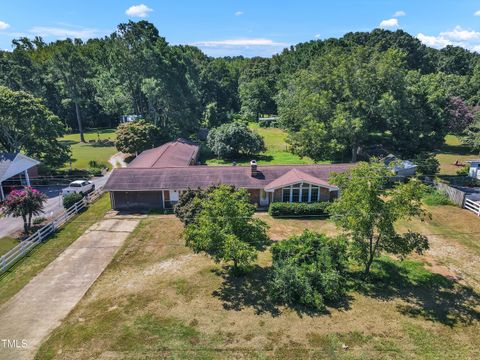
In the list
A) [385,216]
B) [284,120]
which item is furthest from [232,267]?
[284,120]

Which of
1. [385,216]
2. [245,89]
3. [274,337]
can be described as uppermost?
[245,89]

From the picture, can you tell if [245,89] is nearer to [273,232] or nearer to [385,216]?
[273,232]

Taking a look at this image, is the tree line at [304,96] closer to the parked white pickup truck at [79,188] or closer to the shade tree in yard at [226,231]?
the parked white pickup truck at [79,188]

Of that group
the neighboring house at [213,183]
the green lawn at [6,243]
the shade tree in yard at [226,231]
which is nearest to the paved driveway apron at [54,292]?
the green lawn at [6,243]

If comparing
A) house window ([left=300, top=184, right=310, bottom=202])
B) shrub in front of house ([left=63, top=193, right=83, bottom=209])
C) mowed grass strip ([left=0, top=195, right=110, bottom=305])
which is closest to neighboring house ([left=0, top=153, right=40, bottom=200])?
shrub in front of house ([left=63, top=193, right=83, bottom=209])

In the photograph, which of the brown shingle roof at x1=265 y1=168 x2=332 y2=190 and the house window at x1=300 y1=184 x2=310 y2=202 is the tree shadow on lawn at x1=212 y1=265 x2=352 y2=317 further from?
the house window at x1=300 y1=184 x2=310 y2=202

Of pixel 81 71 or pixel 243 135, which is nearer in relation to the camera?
pixel 243 135
